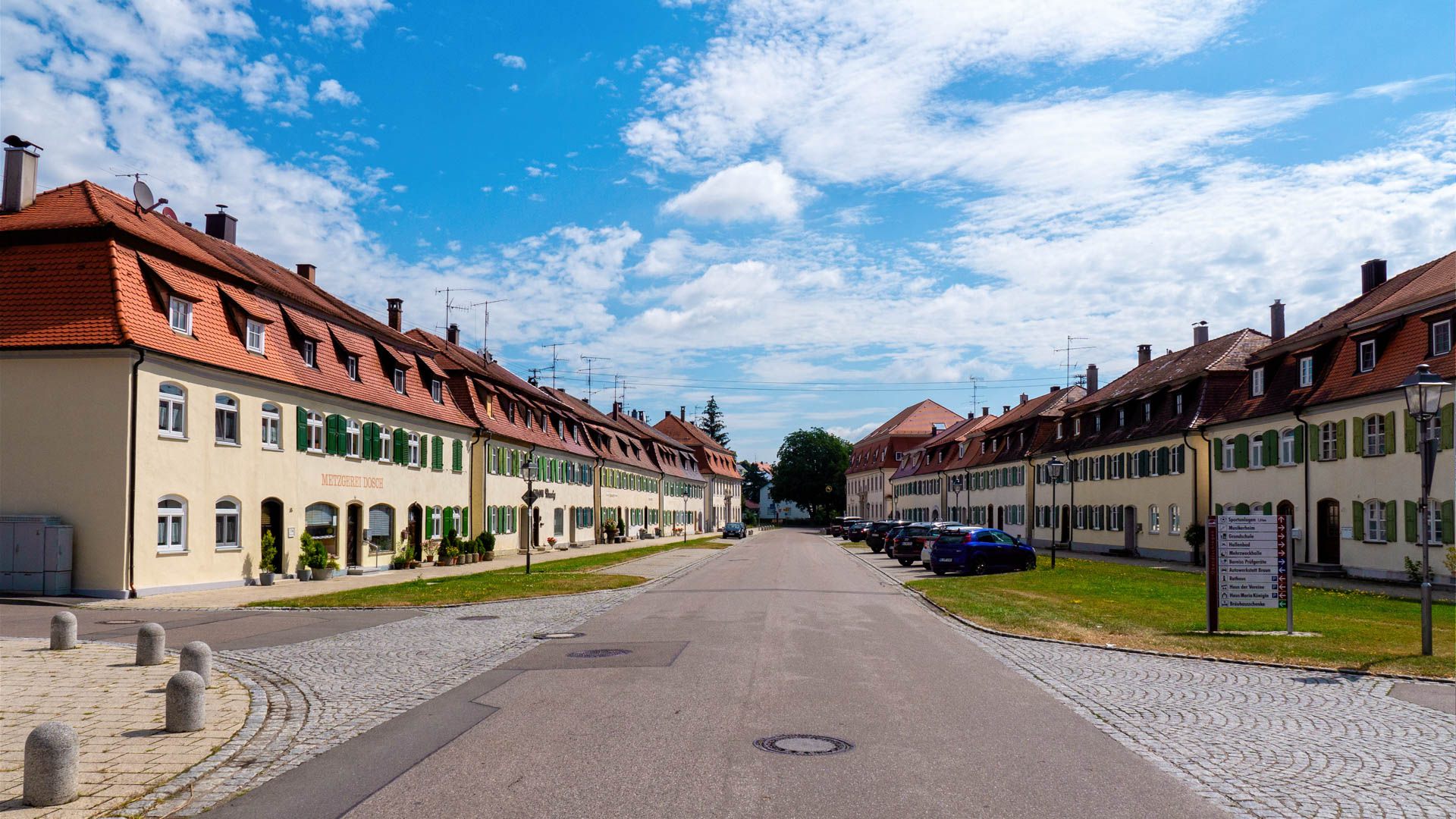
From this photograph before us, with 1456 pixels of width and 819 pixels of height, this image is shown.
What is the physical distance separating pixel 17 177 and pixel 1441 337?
36848 millimetres

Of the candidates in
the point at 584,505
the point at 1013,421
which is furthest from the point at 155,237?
the point at 1013,421

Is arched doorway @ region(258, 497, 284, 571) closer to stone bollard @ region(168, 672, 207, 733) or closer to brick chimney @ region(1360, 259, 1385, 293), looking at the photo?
stone bollard @ region(168, 672, 207, 733)

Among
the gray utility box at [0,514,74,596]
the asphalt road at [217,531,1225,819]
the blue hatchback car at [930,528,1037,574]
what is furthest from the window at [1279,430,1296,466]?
the gray utility box at [0,514,74,596]

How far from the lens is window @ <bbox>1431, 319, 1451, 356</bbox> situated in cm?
2736

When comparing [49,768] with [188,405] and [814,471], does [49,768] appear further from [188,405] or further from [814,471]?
[814,471]

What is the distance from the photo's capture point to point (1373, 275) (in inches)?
1512

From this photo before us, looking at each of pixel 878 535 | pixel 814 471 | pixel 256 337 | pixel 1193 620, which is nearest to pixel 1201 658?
pixel 1193 620

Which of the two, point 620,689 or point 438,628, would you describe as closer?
point 620,689

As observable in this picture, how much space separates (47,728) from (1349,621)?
64.9 ft

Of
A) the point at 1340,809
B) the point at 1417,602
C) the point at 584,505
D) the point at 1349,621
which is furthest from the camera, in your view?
the point at 584,505

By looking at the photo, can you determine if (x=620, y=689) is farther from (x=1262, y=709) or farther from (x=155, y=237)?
(x=155, y=237)

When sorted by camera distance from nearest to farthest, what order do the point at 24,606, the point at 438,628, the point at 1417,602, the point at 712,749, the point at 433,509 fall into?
the point at 712,749 → the point at 438,628 → the point at 24,606 → the point at 1417,602 → the point at 433,509

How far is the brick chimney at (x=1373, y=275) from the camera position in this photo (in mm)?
38312

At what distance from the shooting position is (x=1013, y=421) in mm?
68000
